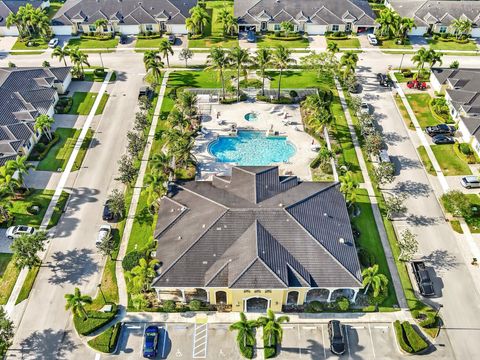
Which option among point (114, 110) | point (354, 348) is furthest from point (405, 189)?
point (114, 110)

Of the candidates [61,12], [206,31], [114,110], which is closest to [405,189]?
[114,110]

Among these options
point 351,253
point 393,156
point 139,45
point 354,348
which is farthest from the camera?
point 139,45

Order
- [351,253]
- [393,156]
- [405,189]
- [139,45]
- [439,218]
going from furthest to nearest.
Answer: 1. [139,45]
2. [393,156]
3. [405,189]
4. [439,218]
5. [351,253]

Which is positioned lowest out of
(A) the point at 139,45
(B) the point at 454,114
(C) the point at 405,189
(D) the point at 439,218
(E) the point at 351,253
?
(E) the point at 351,253

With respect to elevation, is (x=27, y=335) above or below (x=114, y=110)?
below

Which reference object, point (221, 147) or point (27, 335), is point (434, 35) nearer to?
point (221, 147)

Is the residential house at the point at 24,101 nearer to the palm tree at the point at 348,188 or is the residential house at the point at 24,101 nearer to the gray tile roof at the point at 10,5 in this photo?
the gray tile roof at the point at 10,5

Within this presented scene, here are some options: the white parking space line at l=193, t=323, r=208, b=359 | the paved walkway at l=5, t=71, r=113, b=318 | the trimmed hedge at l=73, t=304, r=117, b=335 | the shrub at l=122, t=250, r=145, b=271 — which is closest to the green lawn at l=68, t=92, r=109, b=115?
the paved walkway at l=5, t=71, r=113, b=318

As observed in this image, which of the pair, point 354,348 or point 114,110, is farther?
point 114,110
